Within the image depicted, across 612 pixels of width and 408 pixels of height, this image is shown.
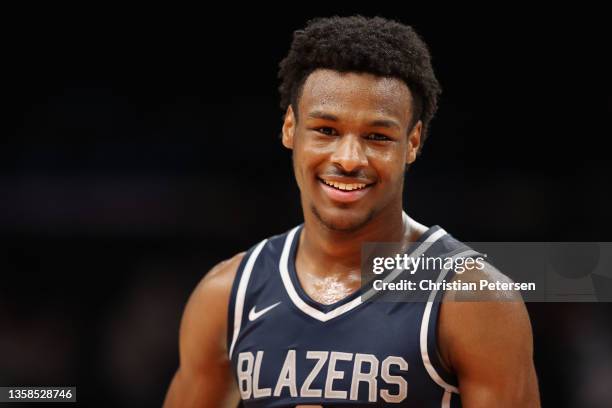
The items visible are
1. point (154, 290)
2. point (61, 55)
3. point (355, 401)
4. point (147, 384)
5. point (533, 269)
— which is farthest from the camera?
point (61, 55)

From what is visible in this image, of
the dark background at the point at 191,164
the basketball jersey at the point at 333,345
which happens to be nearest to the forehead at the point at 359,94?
the basketball jersey at the point at 333,345

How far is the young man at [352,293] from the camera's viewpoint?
211 centimetres

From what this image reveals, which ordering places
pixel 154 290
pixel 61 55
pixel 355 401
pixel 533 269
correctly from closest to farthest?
pixel 355 401
pixel 533 269
pixel 154 290
pixel 61 55

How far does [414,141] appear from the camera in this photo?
2.36 meters

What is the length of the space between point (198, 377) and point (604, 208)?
270 cm

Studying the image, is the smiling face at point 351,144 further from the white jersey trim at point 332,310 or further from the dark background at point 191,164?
the dark background at point 191,164

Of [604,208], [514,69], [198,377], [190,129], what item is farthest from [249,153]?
[198,377]

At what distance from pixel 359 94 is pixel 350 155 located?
0.15 metres

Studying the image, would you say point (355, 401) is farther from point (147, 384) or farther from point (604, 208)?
point (604, 208)

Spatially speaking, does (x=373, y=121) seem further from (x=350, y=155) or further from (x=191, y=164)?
(x=191, y=164)

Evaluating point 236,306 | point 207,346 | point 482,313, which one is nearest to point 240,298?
point 236,306

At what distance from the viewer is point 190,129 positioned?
4.89 meters

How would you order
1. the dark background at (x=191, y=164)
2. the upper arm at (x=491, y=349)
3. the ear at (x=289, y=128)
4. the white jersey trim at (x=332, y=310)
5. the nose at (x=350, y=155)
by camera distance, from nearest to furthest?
the upper arm at (x=491, y=349) → the nose at (x=350, y=155) → the white jersey trim at (x=332, y=310) → the ear at (x=289, y=128) → the dark background at (x=191, y=164)

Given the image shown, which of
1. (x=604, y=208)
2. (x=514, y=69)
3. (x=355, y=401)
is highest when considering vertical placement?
(x=514, y=69)
